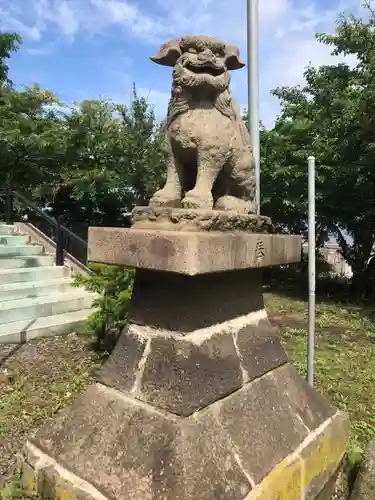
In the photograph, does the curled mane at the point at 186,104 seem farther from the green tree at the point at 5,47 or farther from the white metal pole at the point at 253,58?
the green tree at the point at 5,47

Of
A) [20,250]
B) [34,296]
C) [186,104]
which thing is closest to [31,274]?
[34,296]

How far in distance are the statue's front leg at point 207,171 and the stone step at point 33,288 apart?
4.77 metres

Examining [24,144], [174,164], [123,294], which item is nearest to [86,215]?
Result: [24,144]

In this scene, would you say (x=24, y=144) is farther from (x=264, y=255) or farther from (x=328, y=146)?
(x=264, y=255)

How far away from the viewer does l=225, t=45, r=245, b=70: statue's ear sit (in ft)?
7.02

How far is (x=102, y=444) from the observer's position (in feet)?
6.10

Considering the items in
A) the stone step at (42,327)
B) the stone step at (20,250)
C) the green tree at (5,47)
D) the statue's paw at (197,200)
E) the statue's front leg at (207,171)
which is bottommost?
the stone step at (42,327)

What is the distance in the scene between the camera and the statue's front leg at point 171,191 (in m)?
2.07

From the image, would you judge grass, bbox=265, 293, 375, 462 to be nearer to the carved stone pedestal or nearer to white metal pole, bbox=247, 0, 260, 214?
the carved stone pedestal

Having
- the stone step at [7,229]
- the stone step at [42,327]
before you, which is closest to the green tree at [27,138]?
the stone step at [7,229]

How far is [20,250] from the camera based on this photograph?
7.47m

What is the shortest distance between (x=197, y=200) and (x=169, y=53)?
31.4 inches

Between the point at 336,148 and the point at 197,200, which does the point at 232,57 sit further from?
the point at 336,148

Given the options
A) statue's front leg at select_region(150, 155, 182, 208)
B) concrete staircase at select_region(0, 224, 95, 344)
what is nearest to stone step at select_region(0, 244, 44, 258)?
concrete staircase at select_region(0, 224, 95, 344)
